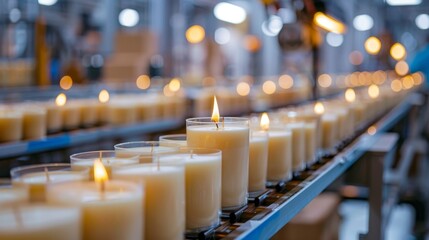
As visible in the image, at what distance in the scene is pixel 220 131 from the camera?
119 cm

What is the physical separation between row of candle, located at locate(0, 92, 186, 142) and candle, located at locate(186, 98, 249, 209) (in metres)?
1.65

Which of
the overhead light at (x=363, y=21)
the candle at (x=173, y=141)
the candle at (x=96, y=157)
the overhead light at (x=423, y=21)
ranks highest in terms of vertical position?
the overhead light at (x=423, y=21)

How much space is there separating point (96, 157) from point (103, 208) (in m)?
Result: 0.30

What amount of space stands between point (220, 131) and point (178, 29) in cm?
954

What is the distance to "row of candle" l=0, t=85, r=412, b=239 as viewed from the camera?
2.61 ft

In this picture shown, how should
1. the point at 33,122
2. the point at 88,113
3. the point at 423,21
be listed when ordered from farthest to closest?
the point at 423,21 → the point at 88,113 → the point at 33,122

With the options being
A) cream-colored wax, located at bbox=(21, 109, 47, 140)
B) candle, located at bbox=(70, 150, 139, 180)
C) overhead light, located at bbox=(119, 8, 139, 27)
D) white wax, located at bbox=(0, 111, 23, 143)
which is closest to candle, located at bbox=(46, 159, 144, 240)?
candle, located at bbox=(70, 150, 139, 180)

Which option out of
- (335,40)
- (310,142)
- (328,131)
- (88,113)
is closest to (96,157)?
(310,142)

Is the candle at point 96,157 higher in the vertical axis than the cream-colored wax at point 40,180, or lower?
higher

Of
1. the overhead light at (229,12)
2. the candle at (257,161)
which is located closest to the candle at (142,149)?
the candle at (257,161)

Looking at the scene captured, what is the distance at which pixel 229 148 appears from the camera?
119 centimetres

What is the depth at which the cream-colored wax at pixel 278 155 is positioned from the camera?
148cm

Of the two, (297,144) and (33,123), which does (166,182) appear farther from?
(33,123)

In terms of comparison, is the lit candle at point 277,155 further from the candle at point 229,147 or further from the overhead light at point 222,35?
the overhead light at point 222,35
